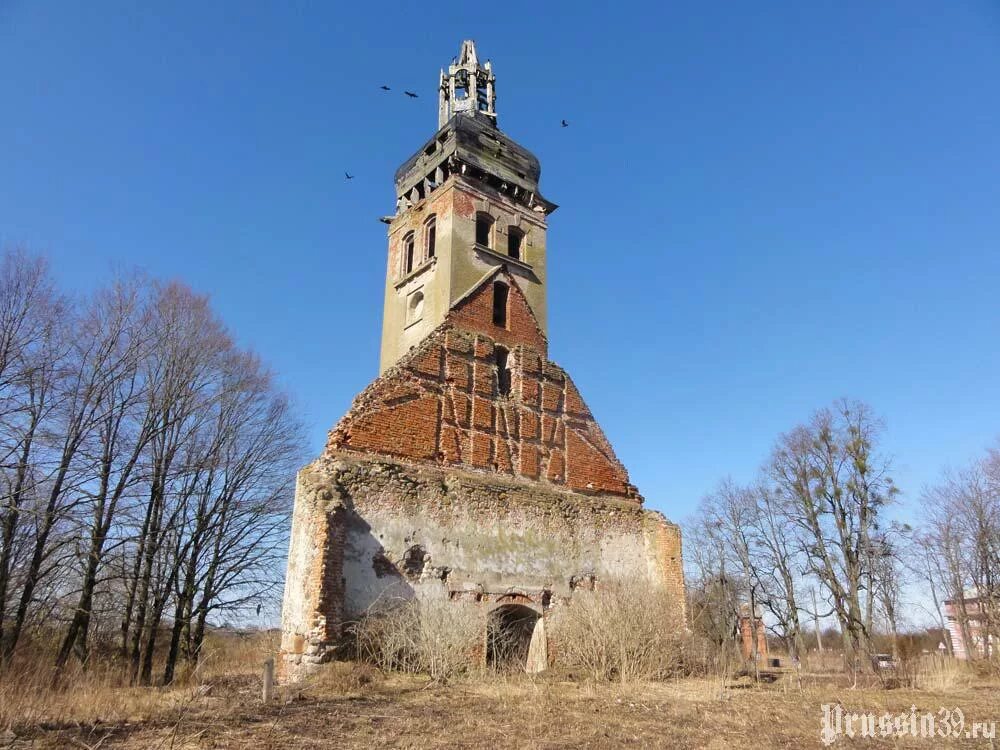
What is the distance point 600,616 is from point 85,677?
8869mm

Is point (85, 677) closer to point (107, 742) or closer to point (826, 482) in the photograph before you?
point (107, 742)

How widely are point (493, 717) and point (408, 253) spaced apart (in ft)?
50.4

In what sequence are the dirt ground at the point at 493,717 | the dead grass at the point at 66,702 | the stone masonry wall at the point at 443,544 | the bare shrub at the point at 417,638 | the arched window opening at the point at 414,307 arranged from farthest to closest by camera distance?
1. the arched window opening at the point at 414,307
2. the stone masonry wall at the point at 443,544
3. the bare shrub at the point at 417,638
4. the dead grass at the point at 66,702
5. the dirt ground at the point at 493,717

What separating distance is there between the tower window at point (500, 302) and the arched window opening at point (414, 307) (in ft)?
6.89

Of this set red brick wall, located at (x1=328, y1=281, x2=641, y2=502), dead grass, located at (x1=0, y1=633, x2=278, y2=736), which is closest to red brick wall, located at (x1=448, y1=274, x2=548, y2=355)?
red brick wall, located at (x1=328, y1=281, x2=641, y2=502)

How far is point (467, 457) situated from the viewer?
609 inches

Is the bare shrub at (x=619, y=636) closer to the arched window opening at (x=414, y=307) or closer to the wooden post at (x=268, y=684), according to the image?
the wooden post at (x=268, y=684)

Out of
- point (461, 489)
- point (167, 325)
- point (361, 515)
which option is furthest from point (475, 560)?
point (167, 325)

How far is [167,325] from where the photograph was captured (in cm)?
1938

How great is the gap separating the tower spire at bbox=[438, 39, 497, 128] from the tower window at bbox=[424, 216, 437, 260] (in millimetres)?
6082

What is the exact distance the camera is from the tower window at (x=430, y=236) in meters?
A: 20.0

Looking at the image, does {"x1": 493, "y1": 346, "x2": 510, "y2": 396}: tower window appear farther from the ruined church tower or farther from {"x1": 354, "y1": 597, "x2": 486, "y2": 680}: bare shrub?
{"x1": 354, "y1": 597, "x2": 486, "y2": 680}: bare shrub

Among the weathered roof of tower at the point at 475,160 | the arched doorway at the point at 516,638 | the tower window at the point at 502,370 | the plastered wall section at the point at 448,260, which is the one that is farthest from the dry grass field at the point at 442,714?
the weathered roof of tower at the point at 475,160

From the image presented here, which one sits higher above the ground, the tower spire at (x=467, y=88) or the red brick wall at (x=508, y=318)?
the tower spire at (x=467, y=88)
